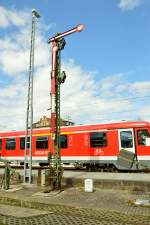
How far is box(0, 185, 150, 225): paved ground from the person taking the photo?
7289 millimetres

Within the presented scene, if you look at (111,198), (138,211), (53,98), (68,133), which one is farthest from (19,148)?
(138,211)

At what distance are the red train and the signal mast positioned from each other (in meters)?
6.91

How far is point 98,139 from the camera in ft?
60.8

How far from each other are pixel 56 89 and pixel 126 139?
291 inches

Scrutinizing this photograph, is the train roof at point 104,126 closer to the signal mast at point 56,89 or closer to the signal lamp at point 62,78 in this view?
the signal mast at point 56,89

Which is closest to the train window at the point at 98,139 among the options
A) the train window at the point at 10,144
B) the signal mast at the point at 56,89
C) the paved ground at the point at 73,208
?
the paved ground at the point at 73,208

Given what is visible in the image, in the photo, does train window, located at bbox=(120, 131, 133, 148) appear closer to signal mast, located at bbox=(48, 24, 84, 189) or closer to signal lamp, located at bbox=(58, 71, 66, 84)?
signal mast, located at bbox=(48, 24, 84, 189)

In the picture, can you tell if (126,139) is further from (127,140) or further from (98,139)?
(98,139)

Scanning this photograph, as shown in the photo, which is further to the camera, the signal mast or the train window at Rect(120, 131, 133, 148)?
the train window at Rect(120, 131, 133, 148)

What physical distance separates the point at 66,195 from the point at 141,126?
27.4 feet

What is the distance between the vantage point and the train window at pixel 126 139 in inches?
679

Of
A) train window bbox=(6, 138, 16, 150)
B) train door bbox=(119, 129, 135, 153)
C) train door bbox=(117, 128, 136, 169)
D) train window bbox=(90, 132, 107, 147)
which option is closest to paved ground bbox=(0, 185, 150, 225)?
train door bbox=(117, 128, 136, 169)

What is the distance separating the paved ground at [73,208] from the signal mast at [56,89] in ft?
3.55

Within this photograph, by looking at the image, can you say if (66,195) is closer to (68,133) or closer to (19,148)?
(68,133)
